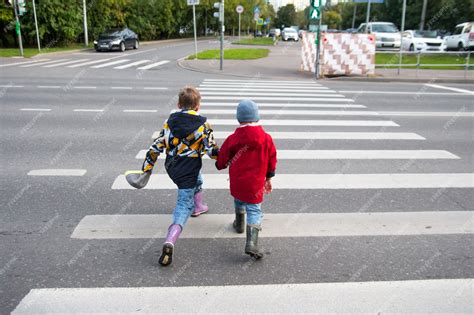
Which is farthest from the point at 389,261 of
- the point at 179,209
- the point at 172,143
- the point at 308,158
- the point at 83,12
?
the point at 83,12

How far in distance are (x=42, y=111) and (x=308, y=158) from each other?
6.16 meters

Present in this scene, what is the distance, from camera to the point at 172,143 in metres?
3.60

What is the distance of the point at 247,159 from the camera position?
349cm

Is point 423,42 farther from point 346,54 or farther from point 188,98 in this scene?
point 188,98

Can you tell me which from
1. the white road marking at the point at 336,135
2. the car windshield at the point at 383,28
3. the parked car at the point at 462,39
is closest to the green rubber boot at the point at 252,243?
the white road marking at the point at 336,135

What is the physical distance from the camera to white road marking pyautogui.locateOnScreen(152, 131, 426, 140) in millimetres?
7504

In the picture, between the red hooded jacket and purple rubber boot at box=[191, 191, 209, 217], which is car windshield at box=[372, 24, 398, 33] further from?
the red hooded jacket

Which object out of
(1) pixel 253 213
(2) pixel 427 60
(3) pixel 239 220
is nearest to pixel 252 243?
(1) pixel 253 213

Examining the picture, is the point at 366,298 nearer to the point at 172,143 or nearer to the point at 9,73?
the point at 172,143

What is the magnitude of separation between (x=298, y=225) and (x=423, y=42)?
26.8 meters

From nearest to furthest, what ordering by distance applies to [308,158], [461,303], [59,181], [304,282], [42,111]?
[461,303], [304,282], [59,181], [308,158], [42,111]

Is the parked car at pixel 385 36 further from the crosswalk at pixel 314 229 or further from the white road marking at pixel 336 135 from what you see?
the crosswalk at pixel 314 229

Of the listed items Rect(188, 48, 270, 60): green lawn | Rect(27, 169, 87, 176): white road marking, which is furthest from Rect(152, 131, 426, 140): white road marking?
Rect(188, 48, 270, 60): green lawn

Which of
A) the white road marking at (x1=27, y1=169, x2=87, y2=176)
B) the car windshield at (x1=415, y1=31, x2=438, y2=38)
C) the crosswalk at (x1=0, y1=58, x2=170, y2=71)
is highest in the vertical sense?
the car windshield at (x1=415, y1=31, x2=438, y2=38)
